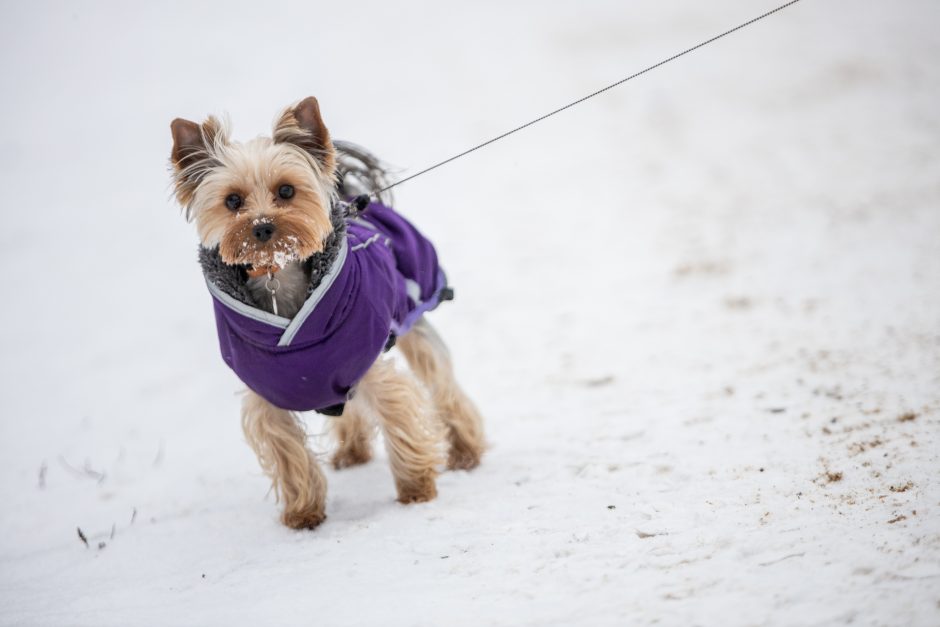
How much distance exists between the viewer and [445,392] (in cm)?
436

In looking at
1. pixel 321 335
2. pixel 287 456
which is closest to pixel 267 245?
pixel 321 335

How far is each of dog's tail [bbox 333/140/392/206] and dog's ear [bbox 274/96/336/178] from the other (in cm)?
51

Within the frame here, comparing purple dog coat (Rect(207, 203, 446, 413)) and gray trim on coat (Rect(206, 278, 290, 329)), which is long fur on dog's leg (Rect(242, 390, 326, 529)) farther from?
gray trim on coat (Rect(206, 278, 290, 329))

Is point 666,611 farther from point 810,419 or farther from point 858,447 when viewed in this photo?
point 810,419

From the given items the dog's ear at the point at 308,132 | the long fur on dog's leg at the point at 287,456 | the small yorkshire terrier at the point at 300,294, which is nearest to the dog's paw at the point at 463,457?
the small yorkshire terrier at the point at 300,294

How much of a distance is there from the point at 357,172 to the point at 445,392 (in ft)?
4.58

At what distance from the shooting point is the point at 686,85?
1242 centimetres

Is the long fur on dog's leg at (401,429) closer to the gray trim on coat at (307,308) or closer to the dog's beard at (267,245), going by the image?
the gray trim on coat at (307,308)

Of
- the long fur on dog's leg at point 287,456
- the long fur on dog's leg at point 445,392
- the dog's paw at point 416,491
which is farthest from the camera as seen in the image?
the long fur on dog's leg at point 445,392

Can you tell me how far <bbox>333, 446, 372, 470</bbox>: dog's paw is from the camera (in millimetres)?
4551

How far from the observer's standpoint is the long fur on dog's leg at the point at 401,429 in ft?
12.1

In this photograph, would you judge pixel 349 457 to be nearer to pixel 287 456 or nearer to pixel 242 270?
pixel 287 456

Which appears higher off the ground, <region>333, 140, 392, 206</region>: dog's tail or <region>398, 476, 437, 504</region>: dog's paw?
<region>333, 140, 392, 206</region>: dog's tail

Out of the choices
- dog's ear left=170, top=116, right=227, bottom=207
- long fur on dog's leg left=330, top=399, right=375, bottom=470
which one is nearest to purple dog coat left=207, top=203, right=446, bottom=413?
dog's ear left=170, top=116, right=227, bottom=207
